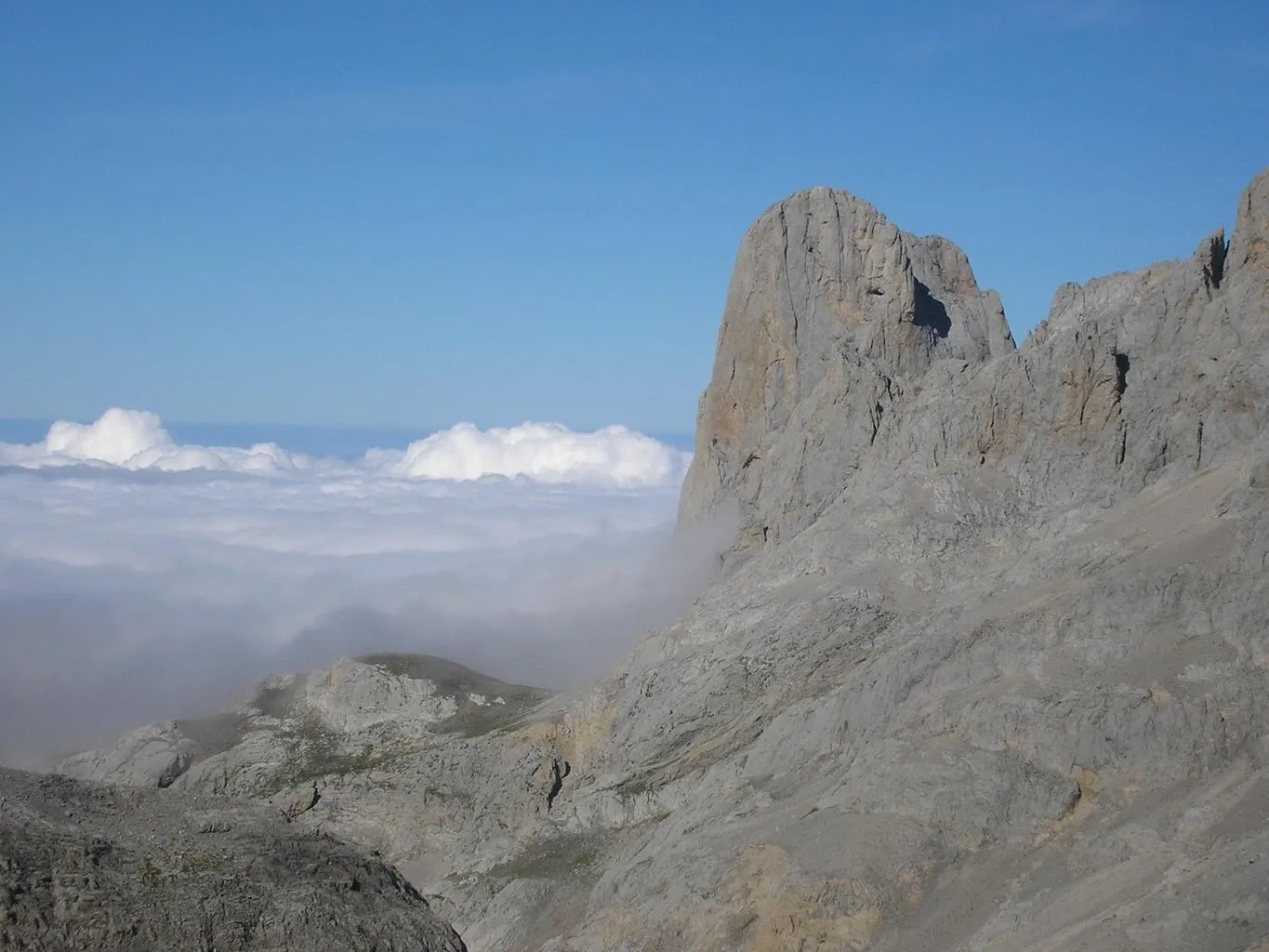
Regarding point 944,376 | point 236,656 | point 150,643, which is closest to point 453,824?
point 944,376

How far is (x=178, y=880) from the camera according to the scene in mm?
41344

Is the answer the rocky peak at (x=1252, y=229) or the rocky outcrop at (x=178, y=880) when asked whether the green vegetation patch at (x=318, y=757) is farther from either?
the rocky peak at (x=1252, y=229)

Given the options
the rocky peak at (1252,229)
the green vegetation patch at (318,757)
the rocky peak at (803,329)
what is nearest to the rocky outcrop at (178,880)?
the green vegetation patch at (318,757)

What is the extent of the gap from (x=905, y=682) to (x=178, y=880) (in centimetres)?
2831

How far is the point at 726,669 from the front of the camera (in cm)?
6556

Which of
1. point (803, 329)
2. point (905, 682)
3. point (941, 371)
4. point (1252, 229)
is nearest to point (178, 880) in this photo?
point (905, 682)

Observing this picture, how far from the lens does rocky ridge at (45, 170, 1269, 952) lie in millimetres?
45062

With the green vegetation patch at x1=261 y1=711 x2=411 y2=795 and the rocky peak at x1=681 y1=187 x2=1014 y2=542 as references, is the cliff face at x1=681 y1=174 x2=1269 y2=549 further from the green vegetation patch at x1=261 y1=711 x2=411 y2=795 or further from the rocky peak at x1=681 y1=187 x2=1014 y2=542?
the green vegetation patch at x1=261 y1=711 x2=411 y2=795

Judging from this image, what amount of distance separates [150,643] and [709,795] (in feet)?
386

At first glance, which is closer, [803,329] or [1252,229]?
[1252,229]

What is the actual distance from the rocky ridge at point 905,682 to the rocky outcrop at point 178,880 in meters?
9.95

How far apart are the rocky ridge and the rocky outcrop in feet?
32.6

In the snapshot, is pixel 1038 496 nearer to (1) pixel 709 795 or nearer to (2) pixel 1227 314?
(2) pixel 1227 314

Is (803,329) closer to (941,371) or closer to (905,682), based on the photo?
(941,371)
